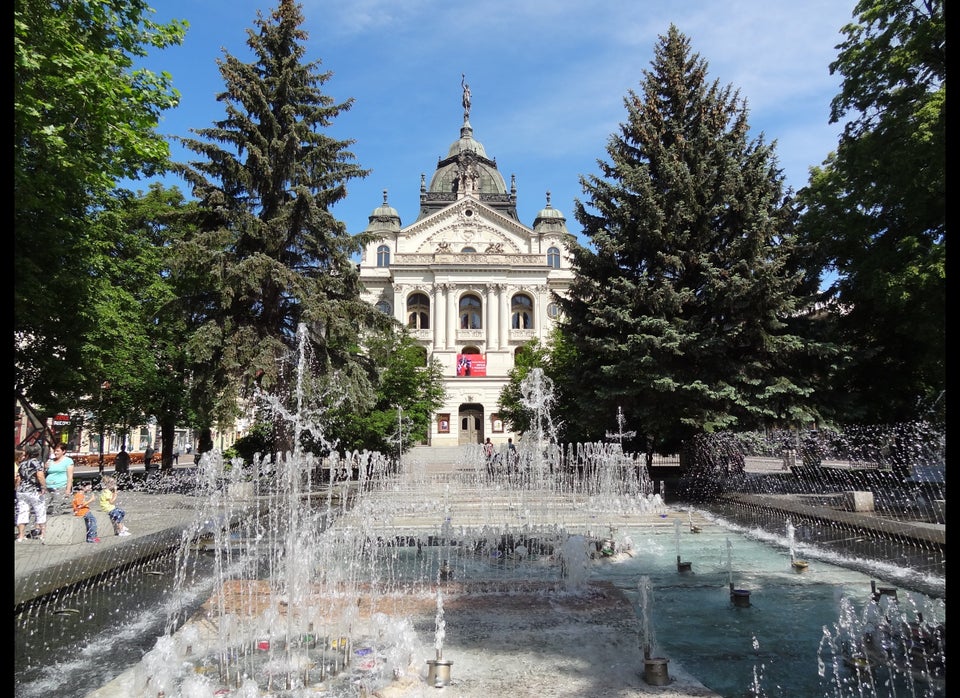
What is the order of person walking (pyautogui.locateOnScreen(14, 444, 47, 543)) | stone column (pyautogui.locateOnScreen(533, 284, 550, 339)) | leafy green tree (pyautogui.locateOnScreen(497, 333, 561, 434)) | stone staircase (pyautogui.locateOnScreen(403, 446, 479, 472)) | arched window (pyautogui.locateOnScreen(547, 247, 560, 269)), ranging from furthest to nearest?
arched window (pyautogui.locateOnScreen(547, 247, 560, 269))
stone column (pyautogui.locateOnScreen(533, 284, 550, 339))
leafy green tree (pyautogui.locateOnScreen(497, 333, 561, 434))
stone staircase (pyautogui.locateOnScreen(403, 446, 479, 472))
person walking (pyautogui.locateOnScreen(14, 444, 47, 543))

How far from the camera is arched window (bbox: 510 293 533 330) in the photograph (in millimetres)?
55906

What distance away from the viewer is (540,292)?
177ft

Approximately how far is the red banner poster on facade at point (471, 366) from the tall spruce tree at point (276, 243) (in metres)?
29.7

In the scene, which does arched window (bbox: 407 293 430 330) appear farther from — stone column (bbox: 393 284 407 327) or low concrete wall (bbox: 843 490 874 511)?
low concrete wall (bbox: 843 490 874 511)

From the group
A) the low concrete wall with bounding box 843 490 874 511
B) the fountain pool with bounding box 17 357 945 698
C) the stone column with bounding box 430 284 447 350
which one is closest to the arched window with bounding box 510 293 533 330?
the stone column with bounding box 430 284 447 350

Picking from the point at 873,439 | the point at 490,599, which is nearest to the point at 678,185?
the point at 873,439

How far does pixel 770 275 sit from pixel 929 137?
14.2 ft

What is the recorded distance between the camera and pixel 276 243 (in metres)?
17.7

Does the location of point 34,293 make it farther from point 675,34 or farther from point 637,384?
point 675,34

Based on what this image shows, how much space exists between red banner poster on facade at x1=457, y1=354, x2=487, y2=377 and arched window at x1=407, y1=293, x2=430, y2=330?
23.9 ft

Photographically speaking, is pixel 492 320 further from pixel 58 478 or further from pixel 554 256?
pixel 58 478

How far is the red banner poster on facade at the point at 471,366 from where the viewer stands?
4897cm

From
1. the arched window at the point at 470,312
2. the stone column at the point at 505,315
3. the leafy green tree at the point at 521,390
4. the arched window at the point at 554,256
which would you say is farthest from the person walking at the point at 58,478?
the arched window at the point at 554,256

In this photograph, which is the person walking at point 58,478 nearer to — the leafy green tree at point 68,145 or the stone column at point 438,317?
the leafy green tree at point 68,145
